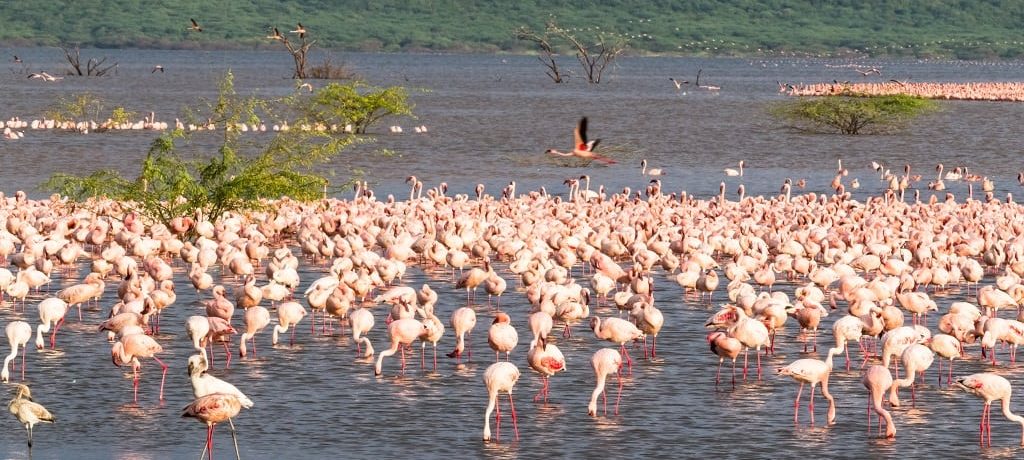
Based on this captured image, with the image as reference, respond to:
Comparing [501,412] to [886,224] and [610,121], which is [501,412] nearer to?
[886,224]

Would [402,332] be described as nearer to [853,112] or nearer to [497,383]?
[497,383]

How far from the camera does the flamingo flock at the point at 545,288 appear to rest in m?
18.7

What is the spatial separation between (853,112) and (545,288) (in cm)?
5745

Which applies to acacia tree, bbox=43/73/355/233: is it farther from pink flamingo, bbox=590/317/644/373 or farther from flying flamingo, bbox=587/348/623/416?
flying flamingo, bbox=587/348/623/416

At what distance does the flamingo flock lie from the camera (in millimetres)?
18719

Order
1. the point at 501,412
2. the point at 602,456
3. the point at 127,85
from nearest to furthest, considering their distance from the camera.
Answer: the point at 602,456 < the point at 501,412 < the point at 127,85

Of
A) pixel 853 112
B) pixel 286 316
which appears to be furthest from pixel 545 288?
pixel 853 112

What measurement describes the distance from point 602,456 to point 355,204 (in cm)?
1936

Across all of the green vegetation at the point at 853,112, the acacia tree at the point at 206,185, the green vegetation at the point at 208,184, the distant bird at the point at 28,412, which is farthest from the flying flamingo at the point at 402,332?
the green vegetation at the point at 853,112

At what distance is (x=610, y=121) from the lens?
313ft

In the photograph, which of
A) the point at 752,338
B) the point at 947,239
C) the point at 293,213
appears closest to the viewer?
the point at 752,338

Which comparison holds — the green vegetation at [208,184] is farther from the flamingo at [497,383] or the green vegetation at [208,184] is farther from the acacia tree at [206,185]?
the flamingo at [497,383]

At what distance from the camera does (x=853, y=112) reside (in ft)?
253

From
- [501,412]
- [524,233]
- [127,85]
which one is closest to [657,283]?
[524,233]
